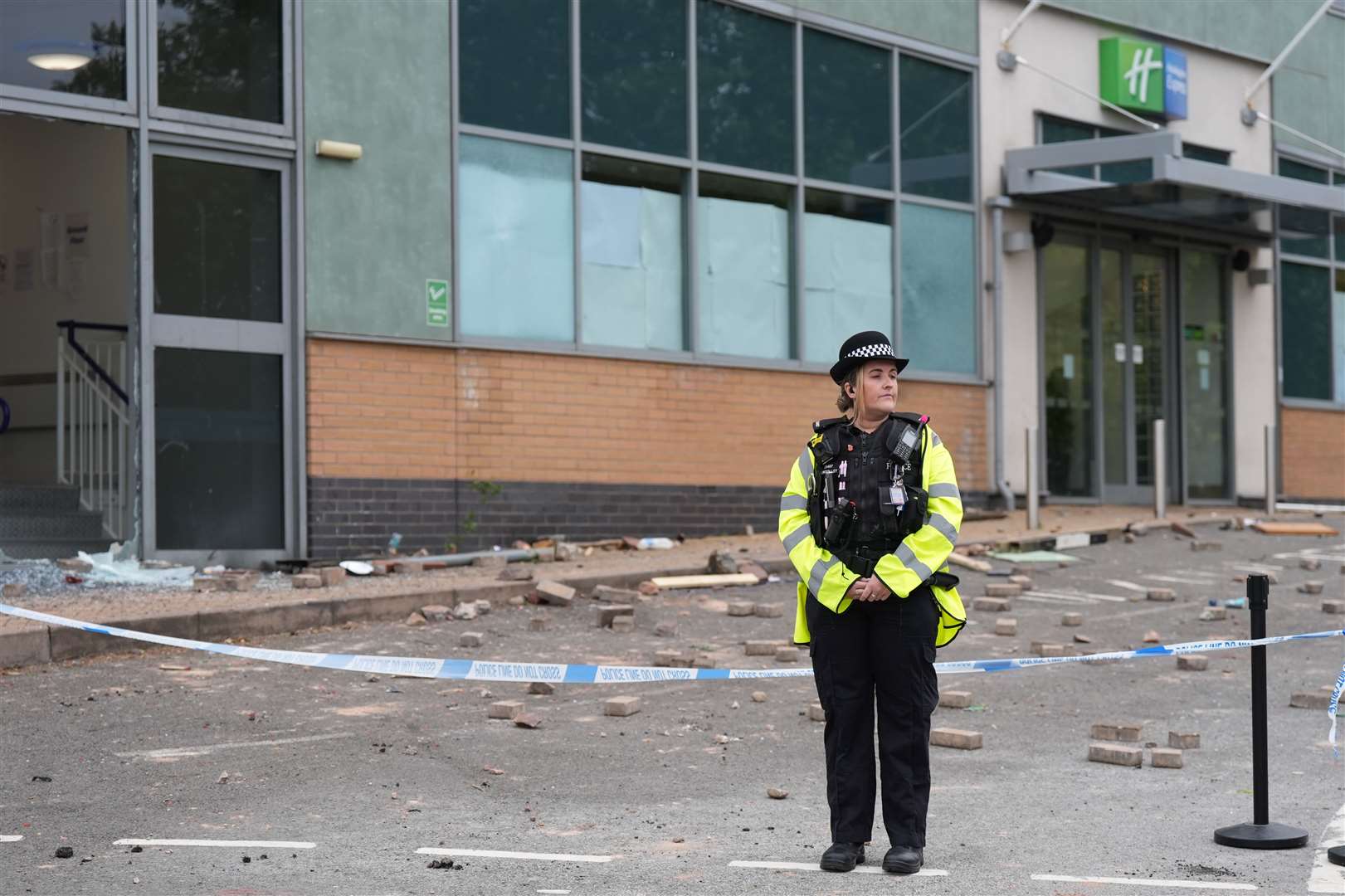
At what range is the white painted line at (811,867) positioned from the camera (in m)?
5.66

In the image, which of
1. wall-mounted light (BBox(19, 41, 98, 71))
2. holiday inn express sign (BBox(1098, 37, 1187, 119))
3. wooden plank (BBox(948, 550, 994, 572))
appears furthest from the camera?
holiday inn express sign (BBox(1098, 37, 1187, 119))

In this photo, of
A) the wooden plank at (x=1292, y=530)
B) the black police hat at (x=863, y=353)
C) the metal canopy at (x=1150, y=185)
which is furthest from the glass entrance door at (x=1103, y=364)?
the black police hat at (x=863, y=353)

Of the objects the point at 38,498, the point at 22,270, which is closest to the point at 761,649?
the point at 38,498

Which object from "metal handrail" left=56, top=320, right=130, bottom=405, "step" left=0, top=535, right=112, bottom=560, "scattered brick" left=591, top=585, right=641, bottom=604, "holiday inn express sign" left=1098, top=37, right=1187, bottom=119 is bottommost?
"scattered brick" left=591, top=585, right=641, bottom=604

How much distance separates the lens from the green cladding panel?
45.9 feet

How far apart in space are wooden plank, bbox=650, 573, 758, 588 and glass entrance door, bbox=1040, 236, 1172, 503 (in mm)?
7884

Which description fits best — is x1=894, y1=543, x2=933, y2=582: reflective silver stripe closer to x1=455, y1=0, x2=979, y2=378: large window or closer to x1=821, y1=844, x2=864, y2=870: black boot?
x1=821, y1=844, x2=864, y2=870: black boot

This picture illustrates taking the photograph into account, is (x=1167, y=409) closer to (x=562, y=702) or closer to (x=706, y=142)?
(x=706, y=142)

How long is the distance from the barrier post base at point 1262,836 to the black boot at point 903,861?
47.7 inches

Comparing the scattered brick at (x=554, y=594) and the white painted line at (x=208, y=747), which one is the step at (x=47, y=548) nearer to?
the scattered brick at (x=554, y=594)

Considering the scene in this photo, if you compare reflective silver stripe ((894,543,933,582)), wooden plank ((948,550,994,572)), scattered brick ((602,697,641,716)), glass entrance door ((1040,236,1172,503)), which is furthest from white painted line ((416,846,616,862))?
glass entrance door ((1040,236,1172,503))

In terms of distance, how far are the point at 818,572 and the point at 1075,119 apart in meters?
16.3

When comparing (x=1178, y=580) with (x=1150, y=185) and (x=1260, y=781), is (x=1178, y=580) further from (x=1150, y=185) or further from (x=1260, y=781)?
(x=1260, y=781)

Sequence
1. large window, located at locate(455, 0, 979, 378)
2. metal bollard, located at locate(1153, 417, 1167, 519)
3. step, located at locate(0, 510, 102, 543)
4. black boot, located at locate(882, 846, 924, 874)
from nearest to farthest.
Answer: black boot, located at locate(882, 846, 924, 874) < step, located at locate(0, 510, 102, 543) < large window, located at locate(455, 0, 979, 378) < metal bollard, located at locate(1153, 417, 1167, 519)
